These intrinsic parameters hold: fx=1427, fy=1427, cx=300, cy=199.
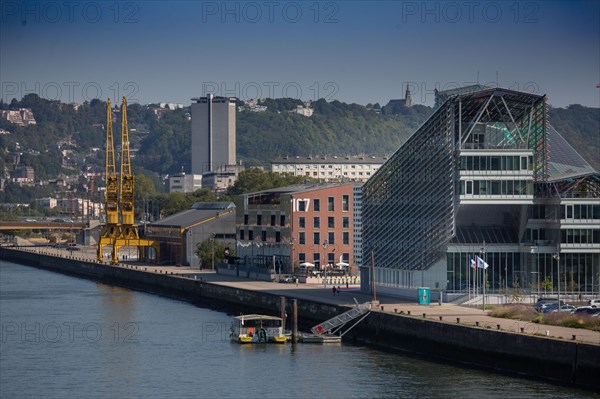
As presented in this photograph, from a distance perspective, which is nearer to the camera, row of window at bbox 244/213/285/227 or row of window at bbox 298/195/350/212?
row of window at bbox 298/195/350/212

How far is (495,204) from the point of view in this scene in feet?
274

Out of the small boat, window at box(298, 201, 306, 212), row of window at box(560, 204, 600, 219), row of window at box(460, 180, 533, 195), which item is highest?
row of window at box(460, 180, 533, 195)


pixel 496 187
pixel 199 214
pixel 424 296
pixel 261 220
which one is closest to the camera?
pixel 424 296

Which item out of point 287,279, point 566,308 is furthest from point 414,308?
point 287,279

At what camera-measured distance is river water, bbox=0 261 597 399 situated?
58938 mm

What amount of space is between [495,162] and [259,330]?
17.9 m

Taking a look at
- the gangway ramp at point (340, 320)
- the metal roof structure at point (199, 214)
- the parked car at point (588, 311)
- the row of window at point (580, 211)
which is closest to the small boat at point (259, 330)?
the gangway ramp at point (340, 320)

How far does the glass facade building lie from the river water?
12.8 meters

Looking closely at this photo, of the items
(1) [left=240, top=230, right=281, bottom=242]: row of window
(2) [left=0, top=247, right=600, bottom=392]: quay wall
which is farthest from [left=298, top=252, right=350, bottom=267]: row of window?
(2) [left=0, top=247, right=600, bottom=392]: quay wall

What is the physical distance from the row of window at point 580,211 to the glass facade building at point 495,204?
2.3 inches

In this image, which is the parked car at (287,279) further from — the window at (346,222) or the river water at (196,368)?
the river water at (196,368)

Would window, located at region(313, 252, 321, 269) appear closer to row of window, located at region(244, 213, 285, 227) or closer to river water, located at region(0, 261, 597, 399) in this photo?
row of window, located at region(244, 213, 285, 227)

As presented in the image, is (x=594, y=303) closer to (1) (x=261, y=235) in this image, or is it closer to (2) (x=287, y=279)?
(2) (x=287, y=279)

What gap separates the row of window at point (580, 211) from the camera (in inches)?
3214
